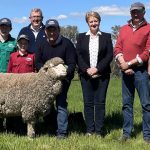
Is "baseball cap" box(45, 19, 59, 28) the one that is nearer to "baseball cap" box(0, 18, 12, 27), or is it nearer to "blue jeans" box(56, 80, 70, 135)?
"baseball cap" box(0, 18, 12, 27)

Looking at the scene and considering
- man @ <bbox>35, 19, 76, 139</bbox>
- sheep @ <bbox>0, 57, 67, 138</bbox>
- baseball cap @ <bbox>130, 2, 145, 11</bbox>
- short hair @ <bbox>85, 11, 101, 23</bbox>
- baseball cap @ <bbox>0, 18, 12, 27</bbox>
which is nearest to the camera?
baseball cap @ <bbox>130, 2, 145, 11</bbox>

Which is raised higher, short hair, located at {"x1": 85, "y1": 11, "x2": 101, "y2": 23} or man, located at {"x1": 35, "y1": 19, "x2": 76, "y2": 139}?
short hair, located at {"x1": 85, "y1": 11, "x2": 101, "y2": 23}

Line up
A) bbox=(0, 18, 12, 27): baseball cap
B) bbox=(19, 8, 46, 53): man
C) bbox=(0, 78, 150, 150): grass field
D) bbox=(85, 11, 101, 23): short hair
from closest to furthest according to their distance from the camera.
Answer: bbox=(0, 78, 150, 150): grass field
bbox=(85, 11, 101, 23): short hair
bbox=(0, 18, 12, 27): baseball cap
bbox=(19, 8, 46, 53): man

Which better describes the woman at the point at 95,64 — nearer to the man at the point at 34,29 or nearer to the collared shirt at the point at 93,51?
the collared shirt at the point at 93,51

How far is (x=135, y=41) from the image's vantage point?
27.0 ft

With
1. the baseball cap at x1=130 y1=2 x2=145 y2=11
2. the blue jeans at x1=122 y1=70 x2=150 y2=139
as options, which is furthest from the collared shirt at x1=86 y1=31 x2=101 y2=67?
the baseball cap at x1=130 y1=2 x2=145 y2=11

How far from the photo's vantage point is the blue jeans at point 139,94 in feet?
27.3

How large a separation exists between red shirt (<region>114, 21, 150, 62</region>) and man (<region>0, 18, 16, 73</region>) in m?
2.40

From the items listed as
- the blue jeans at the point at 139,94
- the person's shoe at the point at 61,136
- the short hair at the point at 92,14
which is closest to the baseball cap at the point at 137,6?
the short hair at the point at 92,14

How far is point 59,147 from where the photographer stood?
7.58 meters

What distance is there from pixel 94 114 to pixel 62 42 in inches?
68.4

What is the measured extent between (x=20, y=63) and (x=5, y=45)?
1.88 feet

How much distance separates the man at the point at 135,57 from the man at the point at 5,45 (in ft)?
7.54

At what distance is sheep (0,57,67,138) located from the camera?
8.25 meters
